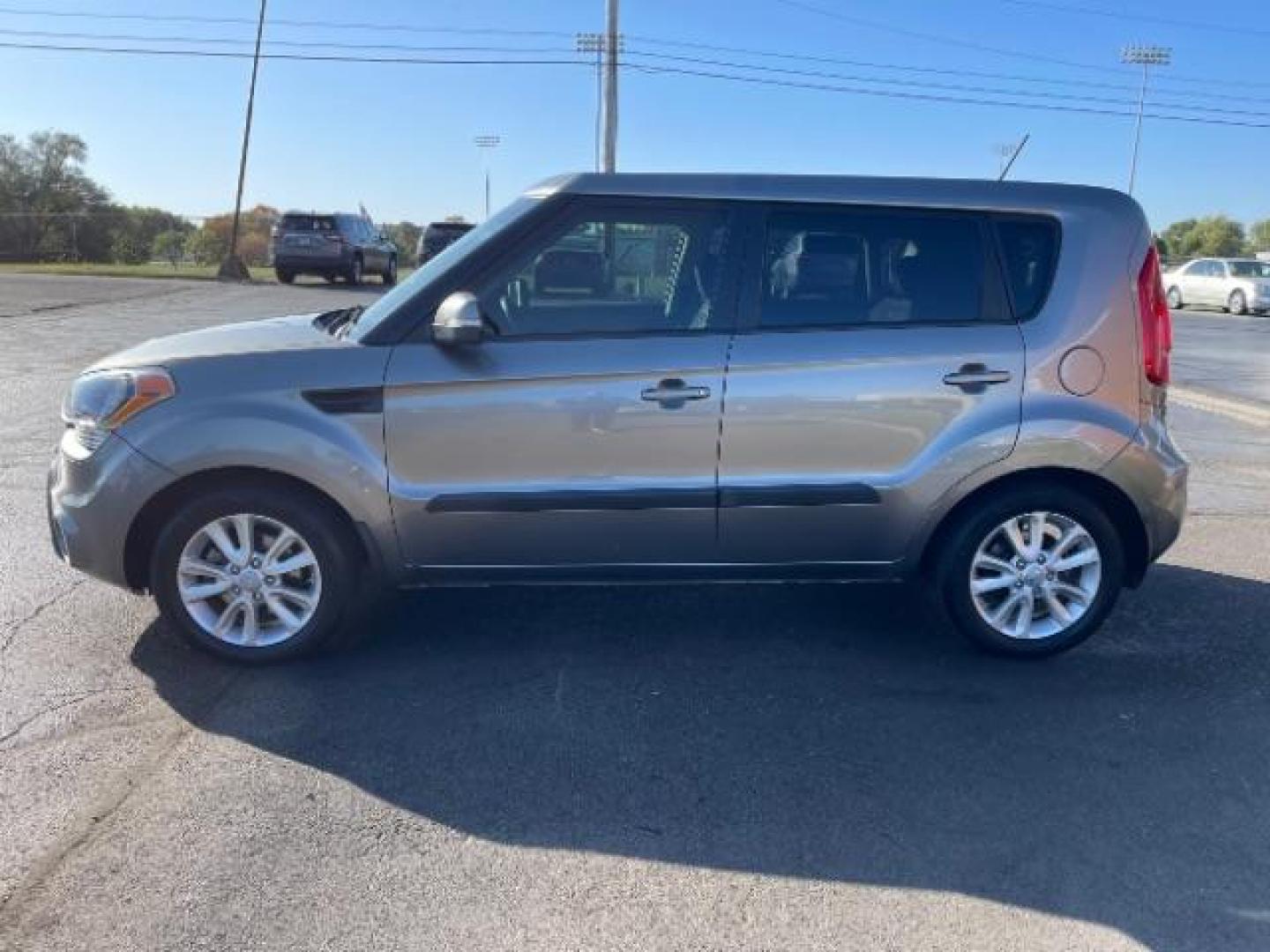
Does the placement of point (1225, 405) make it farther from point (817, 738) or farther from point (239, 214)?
point (239, 214)

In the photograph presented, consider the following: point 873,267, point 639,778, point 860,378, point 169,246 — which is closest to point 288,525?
point 639,778

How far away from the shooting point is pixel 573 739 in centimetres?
358

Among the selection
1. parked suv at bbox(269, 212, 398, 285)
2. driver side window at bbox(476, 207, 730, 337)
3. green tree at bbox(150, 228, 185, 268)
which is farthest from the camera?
green tree at bbox(150, 228, 185, 268)

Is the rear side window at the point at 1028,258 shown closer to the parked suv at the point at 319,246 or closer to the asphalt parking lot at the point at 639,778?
the asphalt parking lot at the point at 639,778

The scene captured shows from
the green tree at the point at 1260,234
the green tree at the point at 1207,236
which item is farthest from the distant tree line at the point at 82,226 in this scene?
the green tree at the point at 1260,234

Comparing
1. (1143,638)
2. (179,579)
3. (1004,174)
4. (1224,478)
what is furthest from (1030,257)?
(1224,478)

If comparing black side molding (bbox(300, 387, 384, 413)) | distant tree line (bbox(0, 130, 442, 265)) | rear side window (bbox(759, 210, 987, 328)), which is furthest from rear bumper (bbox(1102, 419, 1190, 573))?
distant tree line (bbox(0, 130, 442, 265))

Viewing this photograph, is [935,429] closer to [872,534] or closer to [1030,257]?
[872,534]

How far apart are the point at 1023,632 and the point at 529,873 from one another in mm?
2418

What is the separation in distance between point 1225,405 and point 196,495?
10.4 meters

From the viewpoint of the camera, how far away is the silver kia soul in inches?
155

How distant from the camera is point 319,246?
28656 millimetres

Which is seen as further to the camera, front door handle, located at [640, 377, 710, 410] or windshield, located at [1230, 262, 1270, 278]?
windshield, located at [1230, 262, 1270, 278]

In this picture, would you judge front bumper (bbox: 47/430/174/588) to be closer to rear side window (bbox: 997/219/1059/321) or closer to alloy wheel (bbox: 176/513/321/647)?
alloy wheel (bbox: 176/513/321/647)
